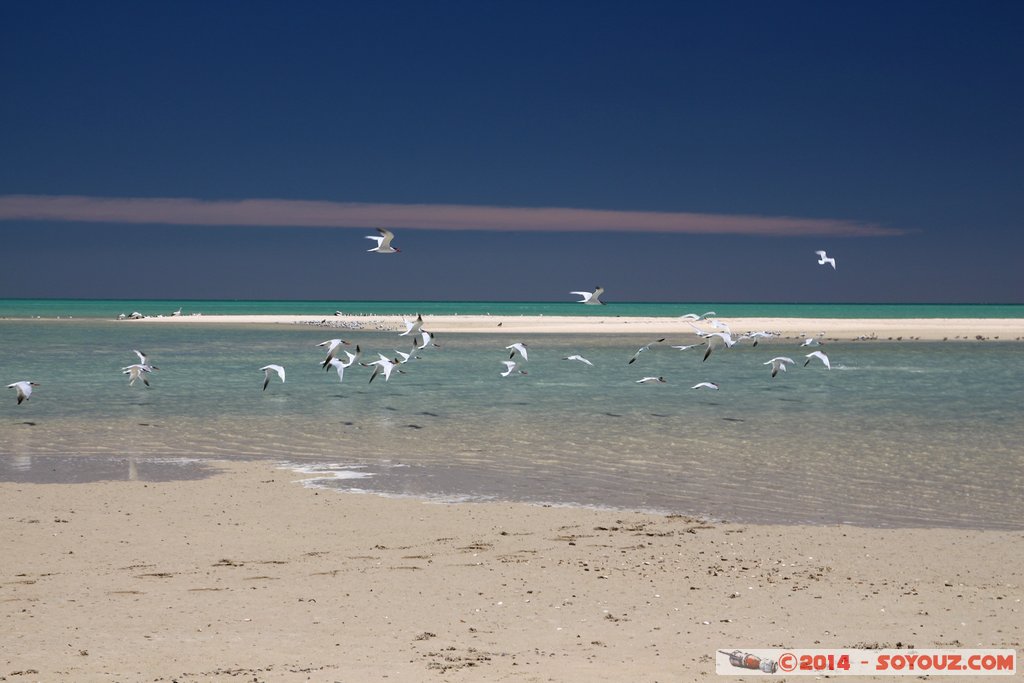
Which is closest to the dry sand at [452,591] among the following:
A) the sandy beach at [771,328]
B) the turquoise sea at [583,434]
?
the turquoise sea at [583,434]

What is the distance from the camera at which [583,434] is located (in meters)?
22.4

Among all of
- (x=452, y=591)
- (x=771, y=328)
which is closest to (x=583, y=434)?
(x=452, y=591)

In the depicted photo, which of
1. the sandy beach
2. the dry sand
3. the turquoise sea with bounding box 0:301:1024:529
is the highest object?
the sandy beach

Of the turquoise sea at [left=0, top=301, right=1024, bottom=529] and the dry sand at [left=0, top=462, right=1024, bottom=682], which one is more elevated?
the turquoise sea at [left=0, top=301, right=1024, bottom=529]

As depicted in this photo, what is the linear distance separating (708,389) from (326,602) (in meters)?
25.2


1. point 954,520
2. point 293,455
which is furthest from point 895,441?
point 293,455

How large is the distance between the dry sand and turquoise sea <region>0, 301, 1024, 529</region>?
1877 mm

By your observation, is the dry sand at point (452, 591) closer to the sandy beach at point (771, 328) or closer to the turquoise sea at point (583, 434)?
the turquoise sea at point (583, 434)

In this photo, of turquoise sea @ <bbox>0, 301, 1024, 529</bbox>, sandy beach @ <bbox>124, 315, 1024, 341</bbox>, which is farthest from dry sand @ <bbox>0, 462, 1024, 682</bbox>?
sandy beach @ <bbox>124, 315, 1024, 341</bbox>

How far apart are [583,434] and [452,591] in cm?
1266

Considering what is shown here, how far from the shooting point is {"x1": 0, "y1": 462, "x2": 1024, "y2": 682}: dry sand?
26.1 ft

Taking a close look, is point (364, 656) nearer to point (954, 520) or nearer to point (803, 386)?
point (954, 520)

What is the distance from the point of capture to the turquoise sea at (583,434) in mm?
15422

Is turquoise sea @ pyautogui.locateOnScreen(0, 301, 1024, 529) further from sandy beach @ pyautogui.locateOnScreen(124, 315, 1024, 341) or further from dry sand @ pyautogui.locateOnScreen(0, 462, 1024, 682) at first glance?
sandy beach @ pyautogui.locateOnScreen(124, 315, 1024, 341)
